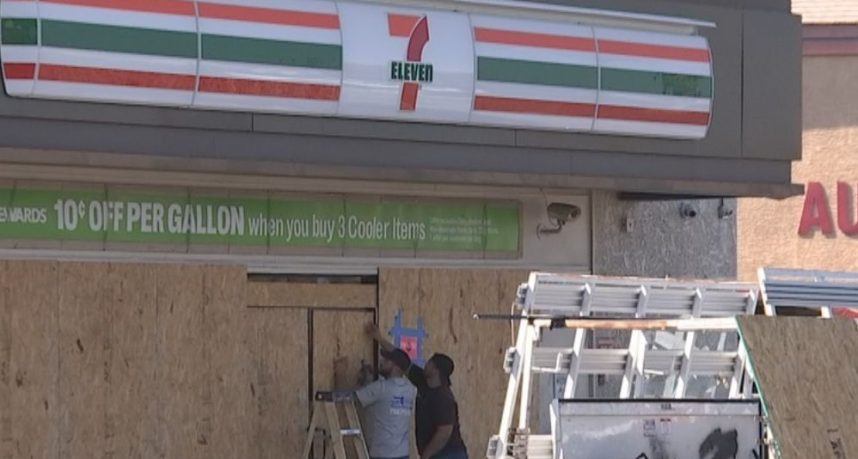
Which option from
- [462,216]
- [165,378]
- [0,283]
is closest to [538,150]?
[462,216]

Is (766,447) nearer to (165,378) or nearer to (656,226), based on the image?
(165,378)

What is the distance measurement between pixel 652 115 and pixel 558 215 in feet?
4.56

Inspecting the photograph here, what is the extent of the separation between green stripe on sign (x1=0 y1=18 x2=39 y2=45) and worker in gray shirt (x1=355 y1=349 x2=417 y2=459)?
13.6 feet

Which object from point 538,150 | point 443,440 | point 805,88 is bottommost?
point 443,440

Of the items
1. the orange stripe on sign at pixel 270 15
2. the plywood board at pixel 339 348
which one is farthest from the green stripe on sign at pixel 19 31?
the plywood board at pixel 339 348

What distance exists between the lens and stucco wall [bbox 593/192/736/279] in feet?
59.0

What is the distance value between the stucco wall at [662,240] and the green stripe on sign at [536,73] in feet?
5.92

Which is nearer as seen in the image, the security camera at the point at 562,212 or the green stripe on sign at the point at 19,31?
the green stripe on sign at the point at 19,31

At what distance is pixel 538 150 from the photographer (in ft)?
53.9

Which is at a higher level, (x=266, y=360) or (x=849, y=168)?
(x=849, y=168)

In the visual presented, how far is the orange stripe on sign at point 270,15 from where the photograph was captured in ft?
46.7

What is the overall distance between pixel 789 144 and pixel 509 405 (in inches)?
291

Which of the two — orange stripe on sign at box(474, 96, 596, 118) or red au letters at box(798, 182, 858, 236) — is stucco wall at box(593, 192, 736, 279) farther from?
red au letters at box(798, 182, 858, 236)

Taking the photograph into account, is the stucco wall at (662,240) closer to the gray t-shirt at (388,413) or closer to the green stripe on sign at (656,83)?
the green stripe on sign at (656,83)
